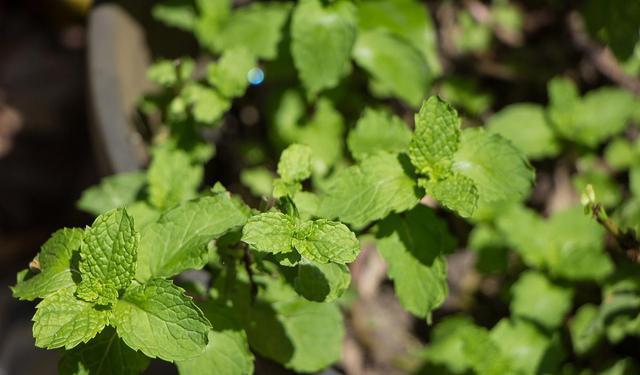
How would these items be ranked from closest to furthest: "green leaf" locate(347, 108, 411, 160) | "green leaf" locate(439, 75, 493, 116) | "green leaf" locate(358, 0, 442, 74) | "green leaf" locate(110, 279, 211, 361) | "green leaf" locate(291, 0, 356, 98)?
"green leaf" locate(110, 279, 211, 361) → "green leaf" locate(347, 108, 411, 160) → "green leaf" locate(291, 0, 356, 98) → "green leaf" locate(358, 0, 442, 74) → "green leaf" locate(439, 75, 493, 116)

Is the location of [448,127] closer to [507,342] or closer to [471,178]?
[471,178]

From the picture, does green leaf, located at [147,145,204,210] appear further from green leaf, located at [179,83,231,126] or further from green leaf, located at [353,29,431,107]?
green leaf, located at [353,29,431,107]

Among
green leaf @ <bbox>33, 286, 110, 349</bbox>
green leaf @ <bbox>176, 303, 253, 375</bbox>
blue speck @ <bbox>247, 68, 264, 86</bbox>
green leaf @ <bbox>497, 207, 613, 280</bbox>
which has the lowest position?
green leaf @ <bbox>497, 207, 613, 280</bbox>

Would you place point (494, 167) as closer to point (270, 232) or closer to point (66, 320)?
point (270, 232)

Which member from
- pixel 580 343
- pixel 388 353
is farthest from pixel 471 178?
pixel 388 353

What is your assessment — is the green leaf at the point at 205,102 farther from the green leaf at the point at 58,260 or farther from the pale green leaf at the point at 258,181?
the green leaf at the point at 58,260

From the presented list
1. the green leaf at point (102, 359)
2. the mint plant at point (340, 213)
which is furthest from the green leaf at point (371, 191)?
the green leaf at point (102, 359)

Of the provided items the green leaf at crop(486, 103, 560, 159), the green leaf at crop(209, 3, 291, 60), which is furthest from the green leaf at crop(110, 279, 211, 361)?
the green leaf at crop(486, 103, 560, 159)
